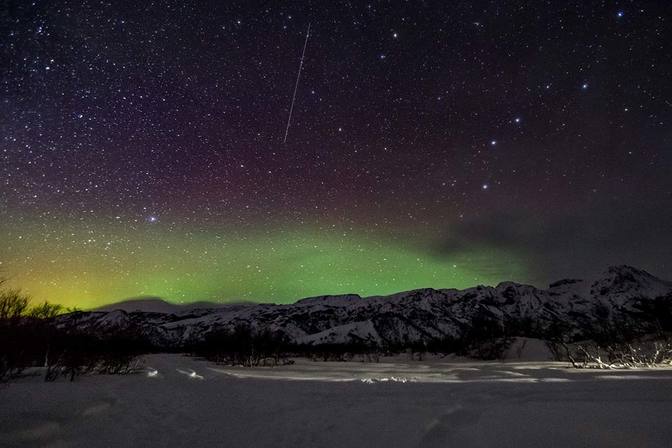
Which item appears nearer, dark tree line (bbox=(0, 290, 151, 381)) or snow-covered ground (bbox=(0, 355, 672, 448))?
snow-covered ground (bbox=(0, 355, 672, 448))

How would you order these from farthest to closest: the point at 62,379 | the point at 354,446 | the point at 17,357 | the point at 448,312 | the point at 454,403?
1. the point at 448,312
2. the point at 62,379
3. the point at 17,357
4. the point at 454,403
5. the point at 354,446

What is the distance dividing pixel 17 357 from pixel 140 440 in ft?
25.6

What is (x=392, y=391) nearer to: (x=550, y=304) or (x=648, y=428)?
(x=648, y=428)

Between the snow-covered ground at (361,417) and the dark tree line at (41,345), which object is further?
the dark tree line at (41,345)

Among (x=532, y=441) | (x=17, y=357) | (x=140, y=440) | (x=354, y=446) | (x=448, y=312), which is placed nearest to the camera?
(x=532, y=441)

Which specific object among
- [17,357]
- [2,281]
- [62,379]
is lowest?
[62,379]

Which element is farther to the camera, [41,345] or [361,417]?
[41,345]

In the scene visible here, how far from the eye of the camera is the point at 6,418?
503 cm

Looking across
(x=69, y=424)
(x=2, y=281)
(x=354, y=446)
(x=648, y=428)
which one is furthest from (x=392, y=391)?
(x=2, y=281)

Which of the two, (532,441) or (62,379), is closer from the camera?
(532,441)

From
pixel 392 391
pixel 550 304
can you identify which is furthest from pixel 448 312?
pixel 392 391

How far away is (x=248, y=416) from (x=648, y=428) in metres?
5.39

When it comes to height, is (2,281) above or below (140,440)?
above

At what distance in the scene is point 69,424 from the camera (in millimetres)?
5262
